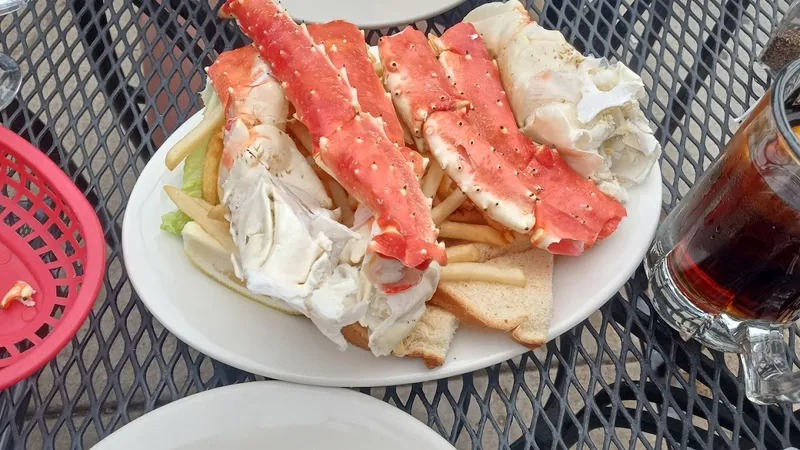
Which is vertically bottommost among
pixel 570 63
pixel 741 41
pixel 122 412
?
pixel 122 412

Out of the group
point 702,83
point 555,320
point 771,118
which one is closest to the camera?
point 771,118

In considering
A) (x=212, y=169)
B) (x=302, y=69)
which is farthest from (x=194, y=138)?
(x=302, y=69)

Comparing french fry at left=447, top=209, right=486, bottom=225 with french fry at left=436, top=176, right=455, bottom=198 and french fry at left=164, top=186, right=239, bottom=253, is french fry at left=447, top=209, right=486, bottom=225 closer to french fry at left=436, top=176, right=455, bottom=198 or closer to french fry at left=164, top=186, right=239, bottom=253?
french fry at left=436, top=176, right=455, bottom=198

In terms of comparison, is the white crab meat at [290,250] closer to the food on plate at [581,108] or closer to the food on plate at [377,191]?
the food on plate at [377,191]

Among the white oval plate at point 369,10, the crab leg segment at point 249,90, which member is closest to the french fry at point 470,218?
the crab leg segment at point 249,90

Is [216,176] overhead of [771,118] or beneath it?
beneath

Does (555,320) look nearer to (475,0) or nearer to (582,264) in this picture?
(582,264)

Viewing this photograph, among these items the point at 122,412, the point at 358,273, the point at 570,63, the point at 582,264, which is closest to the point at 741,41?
the point at 570,63
